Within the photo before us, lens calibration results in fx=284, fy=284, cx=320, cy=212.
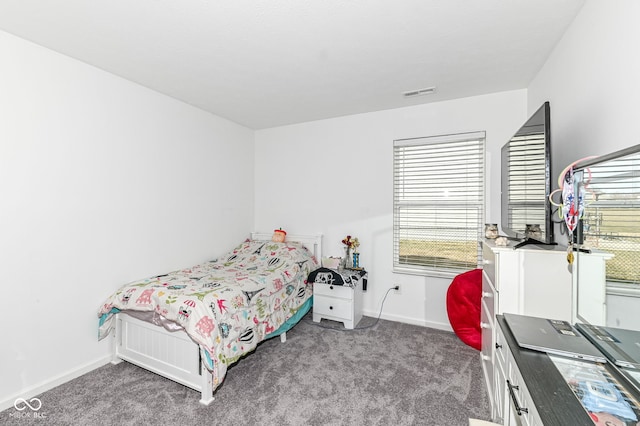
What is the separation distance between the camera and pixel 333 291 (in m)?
3.20

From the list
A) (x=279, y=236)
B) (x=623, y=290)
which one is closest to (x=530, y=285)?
(x=623, y=290)

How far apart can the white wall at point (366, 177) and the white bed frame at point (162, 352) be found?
6.80ft

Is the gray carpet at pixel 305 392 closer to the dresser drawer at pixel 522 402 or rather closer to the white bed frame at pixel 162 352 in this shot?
the white bed frame at pixel 162 352

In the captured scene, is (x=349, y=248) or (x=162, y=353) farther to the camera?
(x=349, y=248)

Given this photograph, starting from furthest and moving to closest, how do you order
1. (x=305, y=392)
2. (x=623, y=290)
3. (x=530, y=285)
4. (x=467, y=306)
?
(x=467, y=306) < (x=305, y=392) < (x=530, y=285) < (x=623, y=290)

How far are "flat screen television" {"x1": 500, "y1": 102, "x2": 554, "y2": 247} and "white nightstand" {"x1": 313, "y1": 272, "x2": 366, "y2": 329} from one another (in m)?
1.66

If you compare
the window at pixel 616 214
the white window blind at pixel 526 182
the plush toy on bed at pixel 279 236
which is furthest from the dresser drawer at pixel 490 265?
the plush toy on bed at pixel 279 236

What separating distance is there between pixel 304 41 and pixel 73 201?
2.18 metres

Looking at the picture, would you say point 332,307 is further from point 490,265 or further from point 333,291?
point 490,265

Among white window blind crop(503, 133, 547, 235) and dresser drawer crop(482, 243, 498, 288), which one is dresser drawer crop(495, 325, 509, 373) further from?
white window blind crop(503, 133, 547, 235)

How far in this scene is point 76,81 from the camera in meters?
2.27

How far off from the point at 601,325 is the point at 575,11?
5.82ft

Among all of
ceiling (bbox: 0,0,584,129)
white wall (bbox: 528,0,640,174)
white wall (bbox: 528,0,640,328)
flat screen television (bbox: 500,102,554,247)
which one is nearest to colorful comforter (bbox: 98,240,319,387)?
ceiling (bbox: 0,0,584,129)

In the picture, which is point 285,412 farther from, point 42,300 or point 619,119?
point 619,119
